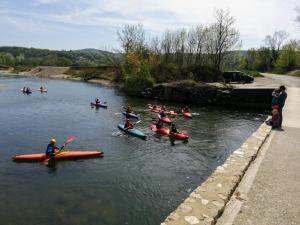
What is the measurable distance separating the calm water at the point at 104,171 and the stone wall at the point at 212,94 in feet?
34.9

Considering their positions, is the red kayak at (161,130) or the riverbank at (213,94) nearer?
the red kayak at (161,130)

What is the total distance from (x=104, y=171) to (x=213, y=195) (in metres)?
8.17

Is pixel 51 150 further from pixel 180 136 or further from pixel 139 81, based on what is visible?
pixel 139 81

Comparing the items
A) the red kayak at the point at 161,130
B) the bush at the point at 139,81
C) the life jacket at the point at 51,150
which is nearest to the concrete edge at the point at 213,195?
the life jacket at the point at 51,150

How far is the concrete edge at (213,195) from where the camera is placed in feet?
24.0

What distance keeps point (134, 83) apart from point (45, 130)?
90.6 ft

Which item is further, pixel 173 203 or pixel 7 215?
pixel 173 203

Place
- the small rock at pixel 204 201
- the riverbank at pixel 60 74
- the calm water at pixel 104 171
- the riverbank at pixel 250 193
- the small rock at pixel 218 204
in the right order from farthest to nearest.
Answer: the riverbank at pixel 60 74
the calm water at pixel 104 171
the small rock at pixel 204 201
the small rock at pixel 218 204
the riverbank at pixel 250 193

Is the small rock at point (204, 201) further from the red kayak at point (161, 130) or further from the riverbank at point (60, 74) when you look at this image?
the riverbank at point (60, 74)

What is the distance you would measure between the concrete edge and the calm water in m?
2.65

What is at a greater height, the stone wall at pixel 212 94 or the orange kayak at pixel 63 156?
the stone wall at pixel 212 94

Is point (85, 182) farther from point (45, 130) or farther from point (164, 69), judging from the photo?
point (164, 69)

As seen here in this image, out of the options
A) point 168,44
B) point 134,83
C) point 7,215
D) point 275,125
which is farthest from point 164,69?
point 7,215

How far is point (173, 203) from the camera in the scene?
40.1ft
